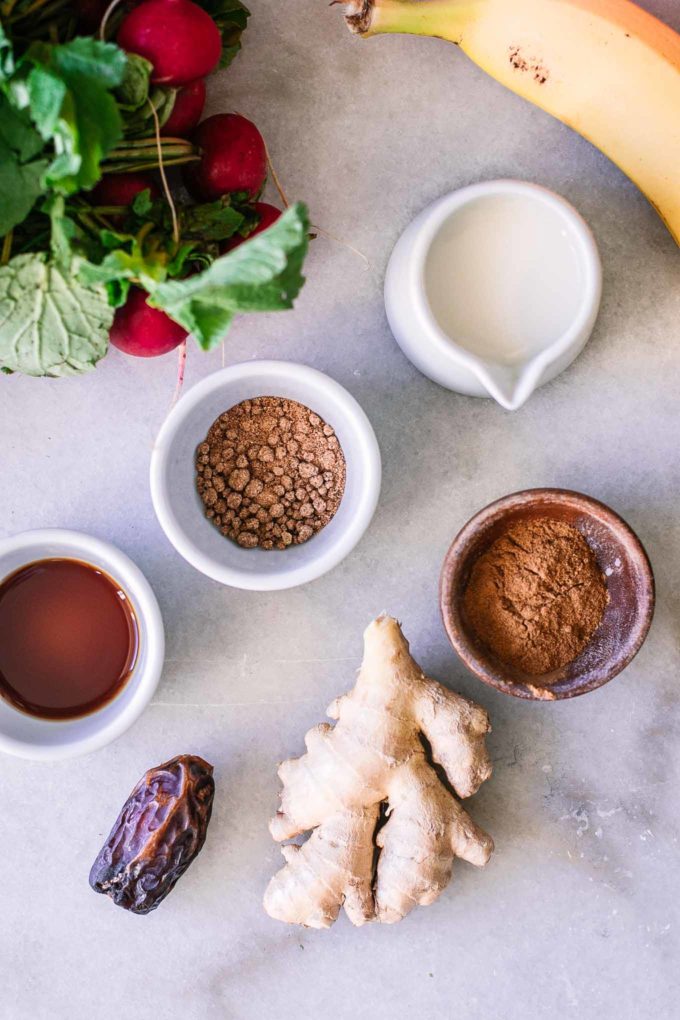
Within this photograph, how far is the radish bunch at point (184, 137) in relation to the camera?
35.2 inches

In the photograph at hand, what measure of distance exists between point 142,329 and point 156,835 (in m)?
0.54

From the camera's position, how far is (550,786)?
116cm

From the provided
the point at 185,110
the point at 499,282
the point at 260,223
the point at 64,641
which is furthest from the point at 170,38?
the point at 64,641

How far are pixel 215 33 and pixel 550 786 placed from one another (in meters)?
0.90

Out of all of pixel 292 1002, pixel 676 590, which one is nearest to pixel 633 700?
Answer: pixel 676 590

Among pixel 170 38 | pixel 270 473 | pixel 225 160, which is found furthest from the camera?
pixel 270 473

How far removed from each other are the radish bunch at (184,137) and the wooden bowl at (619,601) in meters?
0.38

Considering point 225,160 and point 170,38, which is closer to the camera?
point 170,38

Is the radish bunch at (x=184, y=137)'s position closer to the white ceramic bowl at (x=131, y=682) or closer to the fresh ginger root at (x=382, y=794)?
the white ceramic bowl at (x=131, y=682)

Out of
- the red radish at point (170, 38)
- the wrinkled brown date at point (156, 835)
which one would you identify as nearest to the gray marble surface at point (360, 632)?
the wrinkled brown date at point (156, 835)

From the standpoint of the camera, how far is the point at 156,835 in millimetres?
1058

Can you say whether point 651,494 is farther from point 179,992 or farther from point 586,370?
point 179,992

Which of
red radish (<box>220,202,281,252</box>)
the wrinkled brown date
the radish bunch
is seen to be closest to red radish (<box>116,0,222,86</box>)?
the radish bunch

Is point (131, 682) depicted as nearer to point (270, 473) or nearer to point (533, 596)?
point (270, 473)
